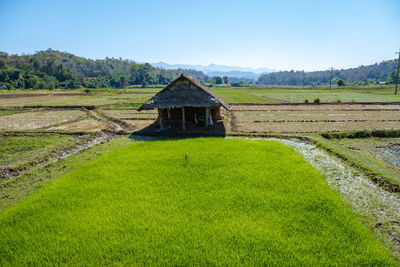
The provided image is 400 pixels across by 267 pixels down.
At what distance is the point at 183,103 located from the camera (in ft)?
45.2

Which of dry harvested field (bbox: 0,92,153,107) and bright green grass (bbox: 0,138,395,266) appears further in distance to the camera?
dry harvested field (bbox: 0,92,153,107)

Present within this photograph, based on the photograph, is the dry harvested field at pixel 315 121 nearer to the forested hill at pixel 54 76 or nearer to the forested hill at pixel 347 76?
the forested hill at pixel 54 76

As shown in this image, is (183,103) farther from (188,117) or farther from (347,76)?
(347,76)

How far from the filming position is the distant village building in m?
13.8

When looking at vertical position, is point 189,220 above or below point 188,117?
below

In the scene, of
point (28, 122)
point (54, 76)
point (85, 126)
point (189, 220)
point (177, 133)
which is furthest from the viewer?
point (54, 76)

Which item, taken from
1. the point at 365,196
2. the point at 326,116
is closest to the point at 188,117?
the point at 326,116

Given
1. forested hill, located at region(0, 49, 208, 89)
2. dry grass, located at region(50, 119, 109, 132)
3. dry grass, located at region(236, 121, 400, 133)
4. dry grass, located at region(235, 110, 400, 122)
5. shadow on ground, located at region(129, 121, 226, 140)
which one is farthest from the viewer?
forested hill, located at region(0, 49, 208, 89)

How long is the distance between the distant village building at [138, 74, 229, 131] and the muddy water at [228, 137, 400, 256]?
6.77 metres

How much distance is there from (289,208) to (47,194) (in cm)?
720

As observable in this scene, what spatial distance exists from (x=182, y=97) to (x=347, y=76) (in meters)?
164

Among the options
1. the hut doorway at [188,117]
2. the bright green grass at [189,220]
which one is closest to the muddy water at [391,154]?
the bright green grass at [189,220]

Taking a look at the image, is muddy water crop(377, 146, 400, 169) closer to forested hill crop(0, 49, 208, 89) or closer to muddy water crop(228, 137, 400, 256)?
muddy water crop(228, 137, 400, 256)

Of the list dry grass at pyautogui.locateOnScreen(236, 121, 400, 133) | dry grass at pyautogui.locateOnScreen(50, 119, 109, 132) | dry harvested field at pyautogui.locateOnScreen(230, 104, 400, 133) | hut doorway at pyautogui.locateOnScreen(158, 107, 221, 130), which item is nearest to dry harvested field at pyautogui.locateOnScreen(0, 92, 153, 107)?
dry grass at pyautogui.locateOnScreen(50, 119, 109, 132)
